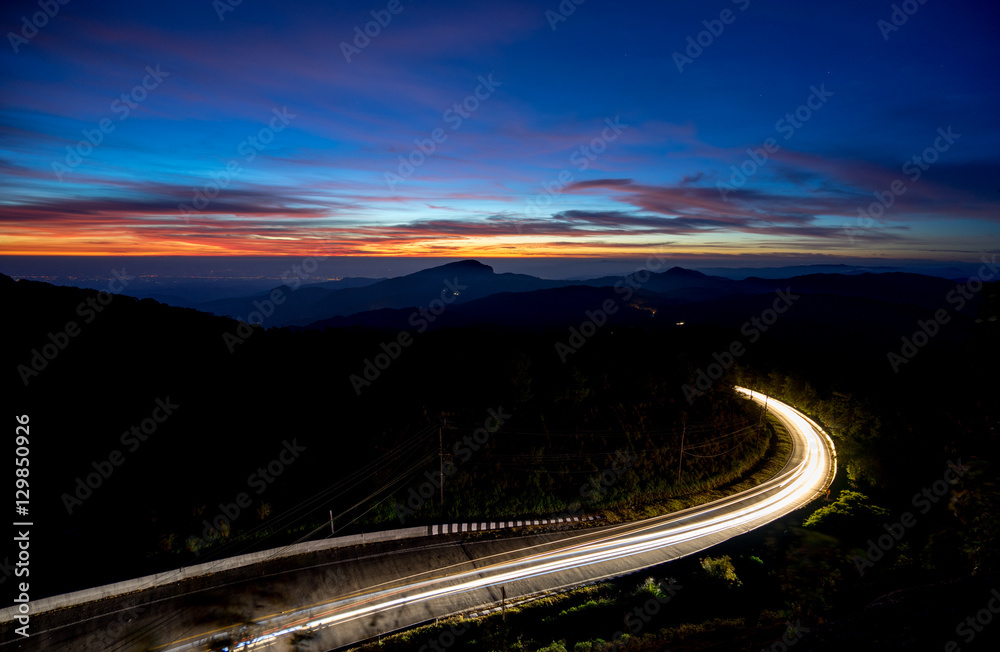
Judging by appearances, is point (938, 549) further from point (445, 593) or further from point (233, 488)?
point (233, 488)

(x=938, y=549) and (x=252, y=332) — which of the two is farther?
(x=252, y=332)

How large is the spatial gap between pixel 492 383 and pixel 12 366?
26756mm

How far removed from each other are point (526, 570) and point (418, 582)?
4759 mm

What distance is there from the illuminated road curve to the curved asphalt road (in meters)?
0.04

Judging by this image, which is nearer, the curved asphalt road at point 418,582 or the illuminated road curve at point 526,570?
the curved asphalt road at point 418,582

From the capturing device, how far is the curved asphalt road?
14.1m

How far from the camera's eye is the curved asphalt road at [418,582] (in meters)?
14.1

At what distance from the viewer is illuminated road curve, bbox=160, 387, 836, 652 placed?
14422 mm

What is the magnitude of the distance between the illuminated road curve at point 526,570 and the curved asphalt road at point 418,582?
0.14 ft

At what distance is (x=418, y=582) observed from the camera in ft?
55.3

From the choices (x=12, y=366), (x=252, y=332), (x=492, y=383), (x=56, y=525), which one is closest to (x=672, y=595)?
(x=492, y=383)

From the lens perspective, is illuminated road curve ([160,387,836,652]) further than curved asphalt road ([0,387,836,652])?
Yes

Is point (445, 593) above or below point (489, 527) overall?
below

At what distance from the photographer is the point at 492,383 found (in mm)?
28344
